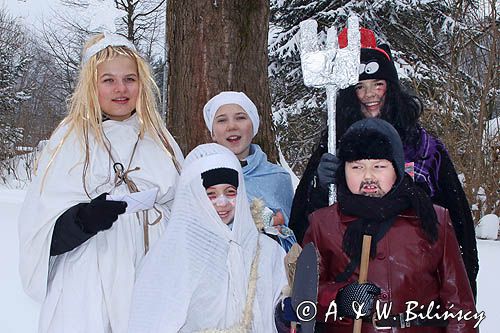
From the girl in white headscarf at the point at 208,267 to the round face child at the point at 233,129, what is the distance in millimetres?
379

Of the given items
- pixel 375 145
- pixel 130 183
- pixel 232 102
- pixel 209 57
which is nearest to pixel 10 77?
pixel 209 57

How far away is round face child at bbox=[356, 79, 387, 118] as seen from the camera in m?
2.84

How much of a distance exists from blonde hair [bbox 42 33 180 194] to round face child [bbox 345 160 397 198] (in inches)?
31.2

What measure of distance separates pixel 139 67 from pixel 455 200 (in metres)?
1.54

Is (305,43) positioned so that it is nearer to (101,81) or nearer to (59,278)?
(101,81)

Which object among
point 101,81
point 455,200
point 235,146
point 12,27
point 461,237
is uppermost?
point 12,27

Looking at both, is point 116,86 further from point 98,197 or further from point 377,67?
point 377,67

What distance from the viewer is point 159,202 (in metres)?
2.58

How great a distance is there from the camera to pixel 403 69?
11672mm

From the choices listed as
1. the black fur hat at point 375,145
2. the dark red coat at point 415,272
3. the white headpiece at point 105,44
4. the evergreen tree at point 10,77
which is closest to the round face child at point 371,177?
the black fur hat at point 375,145

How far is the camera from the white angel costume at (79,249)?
7.67 ft

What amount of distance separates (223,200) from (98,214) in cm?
50

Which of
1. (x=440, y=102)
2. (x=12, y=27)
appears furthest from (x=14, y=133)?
(x=440, y=102)

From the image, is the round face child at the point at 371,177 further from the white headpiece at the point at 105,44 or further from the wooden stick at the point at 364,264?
the white headpiece at the point at 105,44
